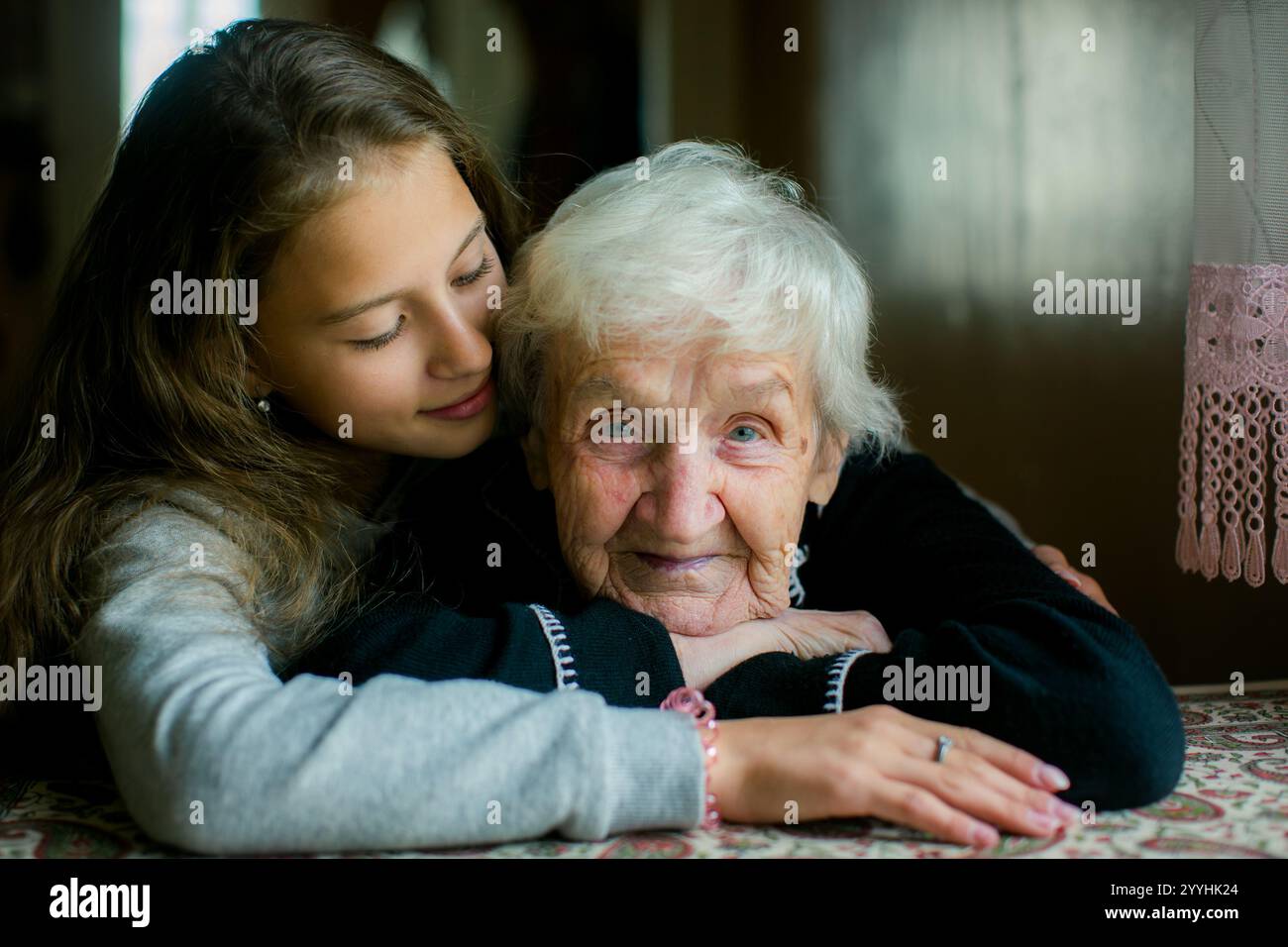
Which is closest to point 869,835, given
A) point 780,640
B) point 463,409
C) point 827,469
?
point 780,640

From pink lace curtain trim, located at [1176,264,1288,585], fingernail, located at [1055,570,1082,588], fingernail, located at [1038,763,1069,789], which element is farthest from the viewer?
fingernail, located at [1055,570,1082,588]

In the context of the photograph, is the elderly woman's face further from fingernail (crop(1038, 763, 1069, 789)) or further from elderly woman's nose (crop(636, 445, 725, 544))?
fingernail (crop(1038, 763, 1069, 789))

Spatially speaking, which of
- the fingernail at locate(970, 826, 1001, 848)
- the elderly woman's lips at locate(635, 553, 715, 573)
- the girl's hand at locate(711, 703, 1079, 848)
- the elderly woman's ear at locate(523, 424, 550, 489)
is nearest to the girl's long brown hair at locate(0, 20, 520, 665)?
the elderly woman's ear at locate(523, 424, 550, 489)

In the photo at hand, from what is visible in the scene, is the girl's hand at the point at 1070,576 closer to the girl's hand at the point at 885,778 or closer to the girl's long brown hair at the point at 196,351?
the girl's hand at the point at 885,778

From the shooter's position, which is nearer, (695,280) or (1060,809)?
(1060,809)

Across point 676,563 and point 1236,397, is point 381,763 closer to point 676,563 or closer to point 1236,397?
point 676,563

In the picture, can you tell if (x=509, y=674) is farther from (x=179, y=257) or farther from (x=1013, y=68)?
(x=1013, y=68)

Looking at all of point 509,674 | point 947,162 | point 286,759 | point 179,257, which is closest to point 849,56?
point 947,162

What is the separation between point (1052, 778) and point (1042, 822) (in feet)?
0.19

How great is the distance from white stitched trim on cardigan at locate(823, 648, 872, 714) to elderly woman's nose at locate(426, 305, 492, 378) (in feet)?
2.11

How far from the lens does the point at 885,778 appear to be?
124 cm

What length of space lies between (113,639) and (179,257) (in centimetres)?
59

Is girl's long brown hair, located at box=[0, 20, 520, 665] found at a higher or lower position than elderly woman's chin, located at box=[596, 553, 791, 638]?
higher

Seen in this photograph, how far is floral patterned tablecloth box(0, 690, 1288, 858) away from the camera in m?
1.22
